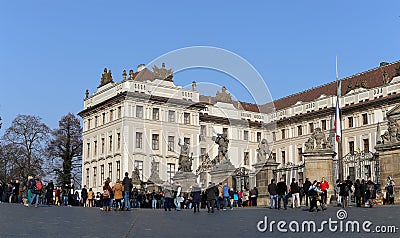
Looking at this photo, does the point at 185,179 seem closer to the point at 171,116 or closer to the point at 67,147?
the point at 171,116

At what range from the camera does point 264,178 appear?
→ 33.6 metres

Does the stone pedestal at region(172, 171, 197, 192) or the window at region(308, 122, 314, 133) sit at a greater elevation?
the window at region(308, 122, 314, 133)

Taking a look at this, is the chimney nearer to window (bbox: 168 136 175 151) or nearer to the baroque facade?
the baroque facade

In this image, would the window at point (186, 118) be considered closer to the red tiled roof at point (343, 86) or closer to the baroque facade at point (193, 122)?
the baroque facade at point (193, 122)

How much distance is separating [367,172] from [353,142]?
1411 inches

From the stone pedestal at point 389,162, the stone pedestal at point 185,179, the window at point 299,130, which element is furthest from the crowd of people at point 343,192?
the window at point 299,130

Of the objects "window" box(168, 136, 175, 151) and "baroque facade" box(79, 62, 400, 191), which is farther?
"window" box(168, 136, 175, 151)

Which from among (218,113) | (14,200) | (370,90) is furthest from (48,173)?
(370,90)

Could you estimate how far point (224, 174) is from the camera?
35844 millimetres

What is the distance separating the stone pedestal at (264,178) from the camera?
32.8 m

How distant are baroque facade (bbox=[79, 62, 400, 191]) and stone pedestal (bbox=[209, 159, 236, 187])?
2886 centimetres

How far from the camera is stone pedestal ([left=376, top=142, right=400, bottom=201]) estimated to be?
90.2 feet

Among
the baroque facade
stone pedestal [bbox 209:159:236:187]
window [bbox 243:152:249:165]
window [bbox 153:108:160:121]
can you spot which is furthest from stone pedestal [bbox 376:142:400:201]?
window [bbox 243:152:249:165]
